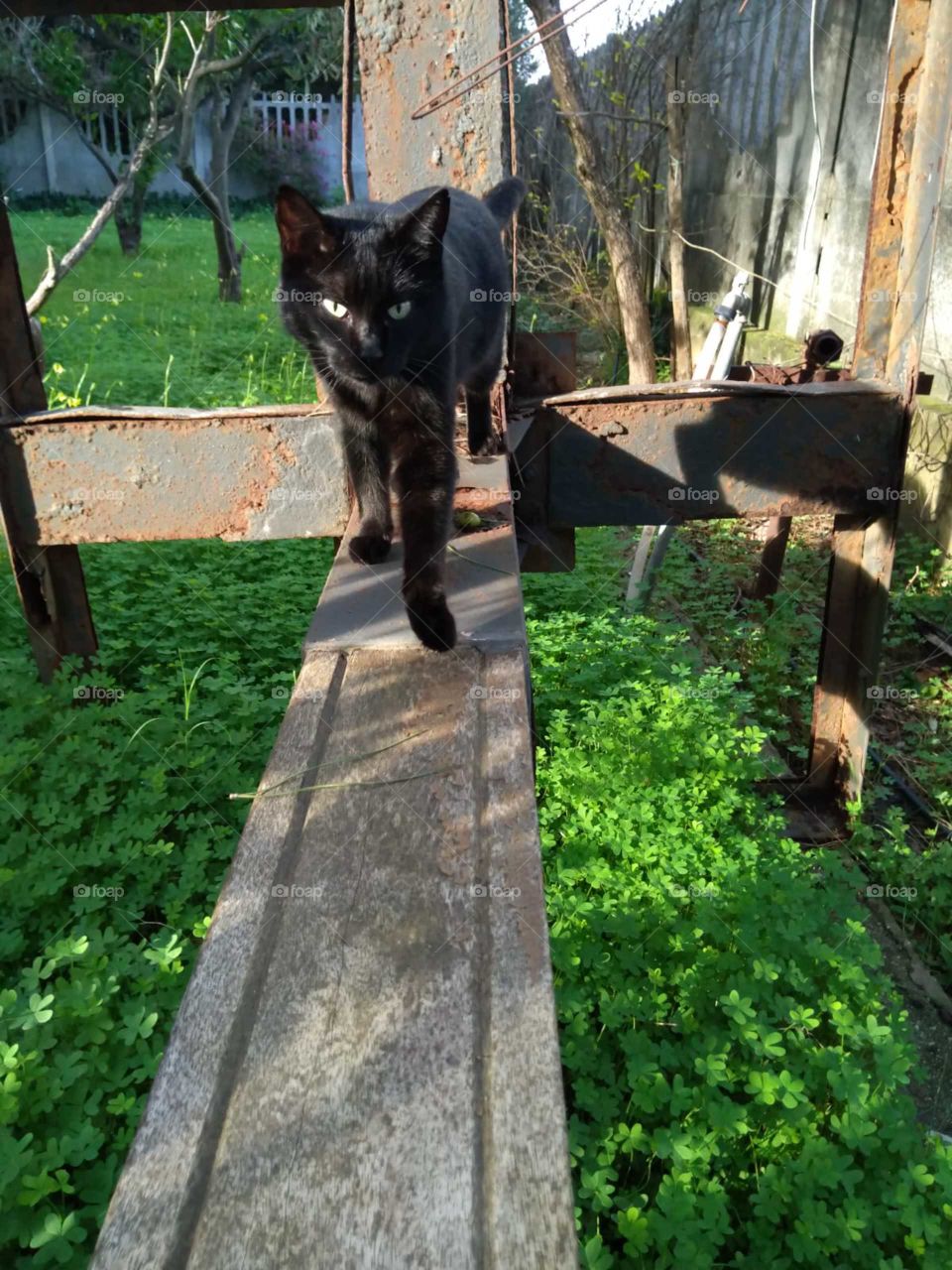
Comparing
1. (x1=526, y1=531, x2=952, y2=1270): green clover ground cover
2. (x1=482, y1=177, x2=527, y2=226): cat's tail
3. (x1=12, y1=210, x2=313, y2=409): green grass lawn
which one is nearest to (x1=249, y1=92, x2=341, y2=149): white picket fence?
(x1=12, y1=210, x2=313, y2=409): green grass lawn

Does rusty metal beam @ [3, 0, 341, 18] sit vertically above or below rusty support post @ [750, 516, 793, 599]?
above

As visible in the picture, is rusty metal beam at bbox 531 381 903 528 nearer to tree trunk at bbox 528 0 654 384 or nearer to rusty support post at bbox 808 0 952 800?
rusty support post at bbox 808 0 952 800

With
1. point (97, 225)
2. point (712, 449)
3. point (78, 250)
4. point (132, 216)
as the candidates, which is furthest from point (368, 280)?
point (132, 216)

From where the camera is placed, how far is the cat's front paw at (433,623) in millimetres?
2002

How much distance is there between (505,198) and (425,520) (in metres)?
1.56

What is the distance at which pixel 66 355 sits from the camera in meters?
8.34

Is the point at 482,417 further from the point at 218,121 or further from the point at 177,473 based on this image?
the point at 218,121

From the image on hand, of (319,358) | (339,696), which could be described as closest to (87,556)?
(319,358)

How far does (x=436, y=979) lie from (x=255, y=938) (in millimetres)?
239

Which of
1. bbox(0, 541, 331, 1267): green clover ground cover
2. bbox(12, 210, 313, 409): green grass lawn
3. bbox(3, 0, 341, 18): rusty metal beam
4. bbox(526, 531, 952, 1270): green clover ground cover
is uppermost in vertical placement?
bbox(3, 0, 341, 18): rusty metal beam

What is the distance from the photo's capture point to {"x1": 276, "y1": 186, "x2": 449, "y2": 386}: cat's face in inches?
90.5

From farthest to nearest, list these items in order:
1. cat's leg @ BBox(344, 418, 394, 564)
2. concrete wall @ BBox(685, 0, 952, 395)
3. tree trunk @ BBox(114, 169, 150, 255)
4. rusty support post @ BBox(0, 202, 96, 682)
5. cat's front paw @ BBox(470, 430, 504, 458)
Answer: tree trunk @ BBox(114, 169, 150, 255) < concrete wall @ BBox(685, 0, 952, 395) < cat's front paw @ BBox(470, 430, 504, 458) < rusty support post @ BBox(0, 202, 96, 682) < cat's leg @ BBox(344, 418, 394, 564)

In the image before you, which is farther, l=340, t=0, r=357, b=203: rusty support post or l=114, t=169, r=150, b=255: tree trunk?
l=114, t=169, r=150, b=255: tree trunk

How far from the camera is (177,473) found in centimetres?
290
